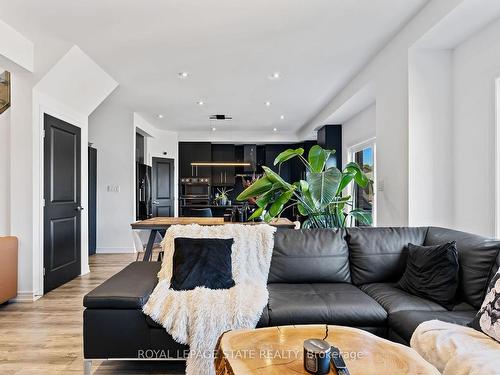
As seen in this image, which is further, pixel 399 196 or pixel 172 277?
pixel 399 196

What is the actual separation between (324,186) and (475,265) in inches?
55.7

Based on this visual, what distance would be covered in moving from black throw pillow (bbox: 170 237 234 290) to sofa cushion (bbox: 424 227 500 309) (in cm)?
152

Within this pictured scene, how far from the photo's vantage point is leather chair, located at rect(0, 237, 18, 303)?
A: 3330 millimetres

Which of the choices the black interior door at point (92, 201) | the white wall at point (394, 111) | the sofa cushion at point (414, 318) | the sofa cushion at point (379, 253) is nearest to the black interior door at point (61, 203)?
the black interior door at point (92, 201)

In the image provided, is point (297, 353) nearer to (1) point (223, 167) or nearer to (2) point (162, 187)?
(2) point (162, 187)

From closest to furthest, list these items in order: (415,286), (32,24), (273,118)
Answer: (415,286)
(32,24)
(273,118)

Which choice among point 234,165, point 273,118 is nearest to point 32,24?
point 273,118

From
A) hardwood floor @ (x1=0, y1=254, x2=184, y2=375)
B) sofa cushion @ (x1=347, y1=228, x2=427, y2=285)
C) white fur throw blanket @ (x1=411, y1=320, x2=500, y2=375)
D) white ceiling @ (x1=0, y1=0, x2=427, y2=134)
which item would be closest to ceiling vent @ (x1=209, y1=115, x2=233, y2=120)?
white ceiling @ (x1=0, y1=0, x2=427, y2=134)

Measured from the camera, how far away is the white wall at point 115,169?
6.15m

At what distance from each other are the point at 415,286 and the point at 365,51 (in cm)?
260

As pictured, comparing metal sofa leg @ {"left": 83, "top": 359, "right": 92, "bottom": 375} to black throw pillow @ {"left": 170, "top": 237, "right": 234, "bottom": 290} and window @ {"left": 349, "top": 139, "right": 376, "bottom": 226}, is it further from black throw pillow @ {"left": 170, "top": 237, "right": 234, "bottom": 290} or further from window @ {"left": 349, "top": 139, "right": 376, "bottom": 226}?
window @ {"left": 349, "top": 139, "right": 376, "bottom": 226}

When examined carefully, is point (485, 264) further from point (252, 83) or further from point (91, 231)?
point (91, 231)

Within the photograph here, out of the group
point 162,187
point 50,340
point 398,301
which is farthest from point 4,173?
point 162,187

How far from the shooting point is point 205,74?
4.37 m
